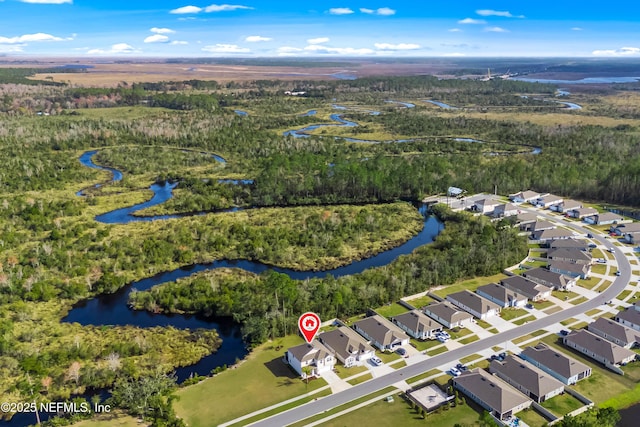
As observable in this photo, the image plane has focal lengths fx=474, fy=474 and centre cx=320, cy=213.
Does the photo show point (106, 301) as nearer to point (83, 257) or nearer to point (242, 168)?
point (83, 257)

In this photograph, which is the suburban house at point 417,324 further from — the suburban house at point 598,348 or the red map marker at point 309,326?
the suburban house at point 598,348

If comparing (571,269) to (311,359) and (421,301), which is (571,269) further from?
(311,359)

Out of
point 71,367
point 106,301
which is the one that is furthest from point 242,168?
point 71,367

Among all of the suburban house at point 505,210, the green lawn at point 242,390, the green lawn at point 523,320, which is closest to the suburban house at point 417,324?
the green lawn at point 523,320

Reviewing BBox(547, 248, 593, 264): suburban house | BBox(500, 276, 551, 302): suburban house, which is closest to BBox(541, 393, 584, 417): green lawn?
BBox(500, 276, 551, 302): suburban house

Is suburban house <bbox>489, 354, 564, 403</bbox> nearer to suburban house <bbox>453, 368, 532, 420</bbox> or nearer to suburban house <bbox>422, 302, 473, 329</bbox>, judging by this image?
suburban house <bbox>453, 368, 532, 420</bbox>

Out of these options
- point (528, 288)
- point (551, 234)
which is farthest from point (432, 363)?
point (551, 234)

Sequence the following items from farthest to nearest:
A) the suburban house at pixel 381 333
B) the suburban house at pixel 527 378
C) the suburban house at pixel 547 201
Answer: the suburban house at pixel 547 201 → the suburban house at pixel 381 333 → the suburban house at pixel 527 378
